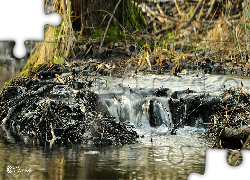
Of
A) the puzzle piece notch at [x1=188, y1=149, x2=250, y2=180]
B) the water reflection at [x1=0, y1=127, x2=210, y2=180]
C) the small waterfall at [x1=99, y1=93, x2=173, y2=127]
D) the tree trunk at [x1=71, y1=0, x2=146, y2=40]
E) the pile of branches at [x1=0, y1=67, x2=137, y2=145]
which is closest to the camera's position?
the puzzle piece notch at [x1=188, y1=149, x2=250, y2=180]

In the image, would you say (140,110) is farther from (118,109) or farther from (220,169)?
(220,169)

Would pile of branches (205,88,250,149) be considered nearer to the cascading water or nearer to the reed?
the cascading water

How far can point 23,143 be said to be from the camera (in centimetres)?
397

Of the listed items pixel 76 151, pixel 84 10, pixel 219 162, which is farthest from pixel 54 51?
pixel 219 162

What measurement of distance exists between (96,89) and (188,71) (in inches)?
78.3

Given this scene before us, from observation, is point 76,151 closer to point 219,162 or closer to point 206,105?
point 219,162

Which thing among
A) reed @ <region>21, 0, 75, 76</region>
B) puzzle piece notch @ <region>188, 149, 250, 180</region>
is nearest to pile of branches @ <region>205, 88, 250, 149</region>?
puzzle piece notch @ <region>188, 149, 250, 180</region>

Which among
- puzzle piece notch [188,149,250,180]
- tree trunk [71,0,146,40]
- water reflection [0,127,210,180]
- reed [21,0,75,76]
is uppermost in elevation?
tree trunk [71,0,146,40]

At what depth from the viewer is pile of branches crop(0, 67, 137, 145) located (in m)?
4.15

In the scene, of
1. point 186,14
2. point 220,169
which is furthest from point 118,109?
point 186,14

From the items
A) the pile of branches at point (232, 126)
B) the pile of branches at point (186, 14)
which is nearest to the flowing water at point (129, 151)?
the pile of branches at point (232, 126)

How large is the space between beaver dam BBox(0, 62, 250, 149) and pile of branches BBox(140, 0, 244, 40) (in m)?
4.91

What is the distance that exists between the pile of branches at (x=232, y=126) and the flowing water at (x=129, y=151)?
0.47 ft

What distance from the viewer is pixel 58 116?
4.38m
